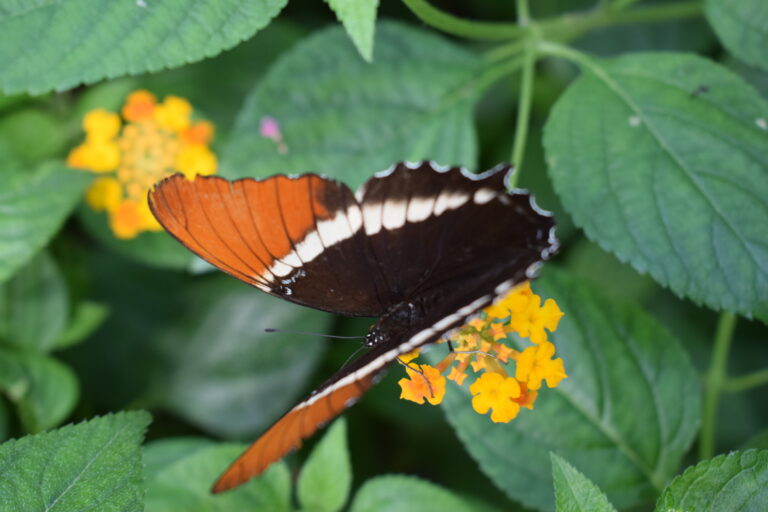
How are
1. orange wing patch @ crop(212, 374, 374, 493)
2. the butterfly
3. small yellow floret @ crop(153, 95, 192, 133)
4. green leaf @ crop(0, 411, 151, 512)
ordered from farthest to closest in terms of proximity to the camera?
1. small yellow floret @ crop(153, 95, 192, 133)
2. the butterfly
3. green leaf @ crop(0, 411, 151, 512)
4. orange wing patch @ crop(212, 374, 374, 493)

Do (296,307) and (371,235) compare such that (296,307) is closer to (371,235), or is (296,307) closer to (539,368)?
(371,235)

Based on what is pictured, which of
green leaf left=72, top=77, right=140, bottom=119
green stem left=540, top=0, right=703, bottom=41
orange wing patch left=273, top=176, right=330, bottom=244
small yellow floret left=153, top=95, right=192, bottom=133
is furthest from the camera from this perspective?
green leaf left=72, top=77, right=140, bottom=119

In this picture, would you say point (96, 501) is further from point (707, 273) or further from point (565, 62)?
point (565, 62)

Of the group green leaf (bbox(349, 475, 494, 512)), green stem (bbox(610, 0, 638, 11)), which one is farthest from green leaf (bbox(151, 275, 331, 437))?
green stem (bbox(610, 0, 638, 11))

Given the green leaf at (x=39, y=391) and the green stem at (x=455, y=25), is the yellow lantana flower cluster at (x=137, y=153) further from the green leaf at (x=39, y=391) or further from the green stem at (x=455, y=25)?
the green stem at (x=455, y=25)

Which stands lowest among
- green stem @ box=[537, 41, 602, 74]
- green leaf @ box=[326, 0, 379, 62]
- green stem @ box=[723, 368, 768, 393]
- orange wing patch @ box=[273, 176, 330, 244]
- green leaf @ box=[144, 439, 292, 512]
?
green leaf @ box=[144, 439, 292, 512]

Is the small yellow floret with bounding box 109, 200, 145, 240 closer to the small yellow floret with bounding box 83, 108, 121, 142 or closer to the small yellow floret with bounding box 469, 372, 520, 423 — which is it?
the small yellow floret with bounding box 83, 108, 121, 142

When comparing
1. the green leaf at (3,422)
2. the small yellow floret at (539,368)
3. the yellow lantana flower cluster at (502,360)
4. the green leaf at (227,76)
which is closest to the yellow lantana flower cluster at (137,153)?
the green leaf at (227,76)
